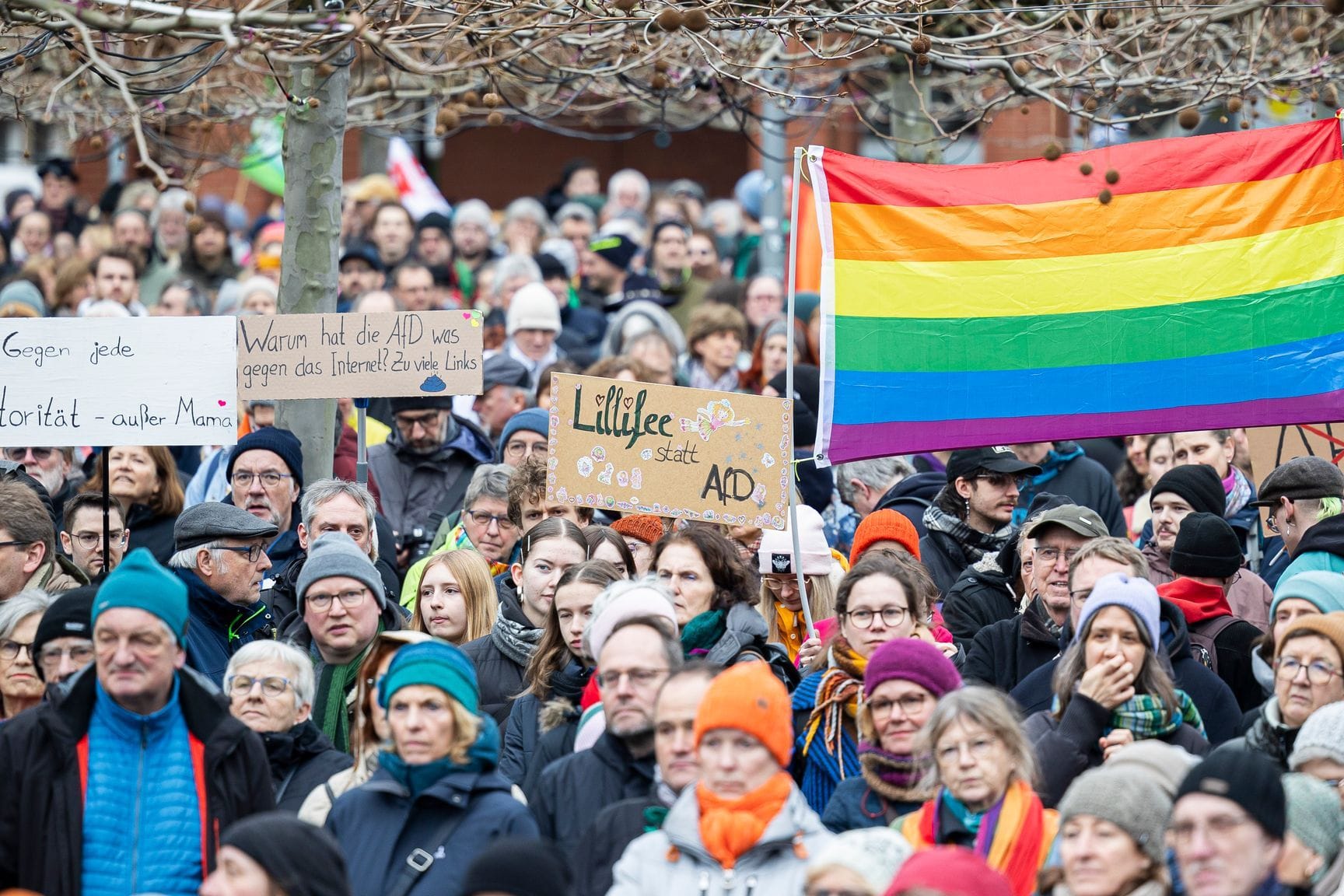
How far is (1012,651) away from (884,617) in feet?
3.37

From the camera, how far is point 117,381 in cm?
803

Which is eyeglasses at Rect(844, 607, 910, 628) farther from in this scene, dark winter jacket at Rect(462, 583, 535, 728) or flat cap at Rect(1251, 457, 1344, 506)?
flat cap at Rect(1251, 457, 1344, 506)

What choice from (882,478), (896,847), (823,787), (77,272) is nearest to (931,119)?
(882,478)

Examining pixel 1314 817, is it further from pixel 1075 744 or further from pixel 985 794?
pixel 1075 744

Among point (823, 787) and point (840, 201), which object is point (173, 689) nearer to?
point (823, 787)

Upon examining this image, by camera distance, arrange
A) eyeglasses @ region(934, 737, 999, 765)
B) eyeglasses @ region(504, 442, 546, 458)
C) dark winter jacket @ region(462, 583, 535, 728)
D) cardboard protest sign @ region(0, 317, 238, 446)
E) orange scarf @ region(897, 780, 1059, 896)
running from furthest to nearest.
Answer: eyeglasses @ region(504, 442, 546, 458)
cardboard protest sign @ region(0, 317, 238, 446)
dark winter jacket @ region(462, 583, 535, 728)
eyeglasses @ region(934, 737, 999, 765)
orange scarf @ region(897, 780, 1059, 896)

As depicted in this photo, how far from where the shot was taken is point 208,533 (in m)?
Result: 7.36

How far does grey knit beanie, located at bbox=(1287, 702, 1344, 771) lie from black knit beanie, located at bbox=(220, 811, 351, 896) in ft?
8.72

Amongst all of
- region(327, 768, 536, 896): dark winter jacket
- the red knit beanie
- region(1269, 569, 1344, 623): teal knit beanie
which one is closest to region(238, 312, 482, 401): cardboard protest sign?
the red knit beanie

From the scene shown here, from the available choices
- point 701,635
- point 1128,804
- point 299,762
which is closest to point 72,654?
point 299,762

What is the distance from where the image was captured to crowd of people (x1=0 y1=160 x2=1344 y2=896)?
4879mm

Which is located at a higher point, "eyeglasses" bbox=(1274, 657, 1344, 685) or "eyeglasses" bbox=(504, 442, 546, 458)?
"eyeglasses" bbox=(504, 442, 546, 458)

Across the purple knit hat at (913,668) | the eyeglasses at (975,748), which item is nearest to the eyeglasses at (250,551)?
the purple knit hat at (913,668)

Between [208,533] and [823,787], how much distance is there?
105 inches
